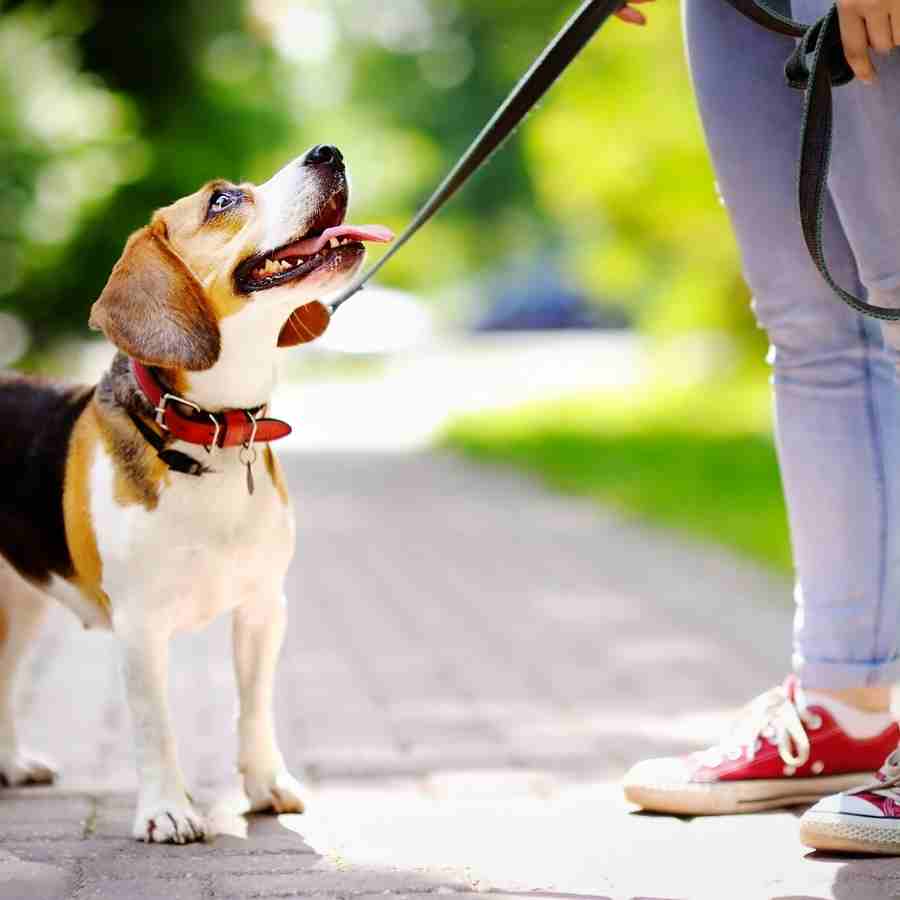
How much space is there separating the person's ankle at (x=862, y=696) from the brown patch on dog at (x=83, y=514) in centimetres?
157

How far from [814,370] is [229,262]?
1.28m

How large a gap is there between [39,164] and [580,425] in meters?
5.71

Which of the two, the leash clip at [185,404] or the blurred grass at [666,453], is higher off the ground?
the leash clip at [185,404]

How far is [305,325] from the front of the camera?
139 inches

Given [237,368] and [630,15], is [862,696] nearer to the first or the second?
[237,368]

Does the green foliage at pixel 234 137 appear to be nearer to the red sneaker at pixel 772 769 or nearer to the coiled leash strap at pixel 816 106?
the red sneaker at pixel 772 769

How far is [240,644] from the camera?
11.8 ft

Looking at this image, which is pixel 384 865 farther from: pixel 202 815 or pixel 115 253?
pixel 115 253

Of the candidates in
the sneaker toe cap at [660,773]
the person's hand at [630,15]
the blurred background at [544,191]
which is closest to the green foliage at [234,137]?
the blurred background at [544,191]

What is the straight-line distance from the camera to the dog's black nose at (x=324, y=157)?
3430mm

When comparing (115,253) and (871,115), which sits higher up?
(871,115)

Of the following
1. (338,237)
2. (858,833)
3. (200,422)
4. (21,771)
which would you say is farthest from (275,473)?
(858,833)

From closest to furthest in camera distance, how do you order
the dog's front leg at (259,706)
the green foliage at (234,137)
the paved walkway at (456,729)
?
the paved walkway at (456,729)
the dog's front leg at (259,706)
the green foliage at (234,137)

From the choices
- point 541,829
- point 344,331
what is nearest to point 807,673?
point 541,829
